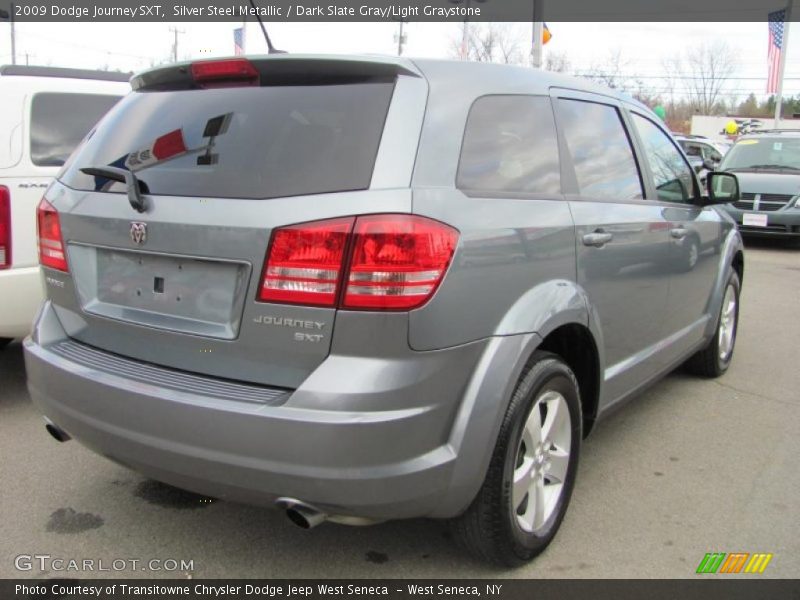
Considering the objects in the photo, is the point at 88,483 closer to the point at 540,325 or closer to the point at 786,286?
the point at 540,325

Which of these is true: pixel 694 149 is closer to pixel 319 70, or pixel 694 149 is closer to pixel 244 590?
pixel 319 70

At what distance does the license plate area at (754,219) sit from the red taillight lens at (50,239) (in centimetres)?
1127

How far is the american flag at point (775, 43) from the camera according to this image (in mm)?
25469

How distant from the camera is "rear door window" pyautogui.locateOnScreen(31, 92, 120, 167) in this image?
14.2 ft

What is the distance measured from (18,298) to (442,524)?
276cm

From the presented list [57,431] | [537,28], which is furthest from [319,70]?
[537,28]

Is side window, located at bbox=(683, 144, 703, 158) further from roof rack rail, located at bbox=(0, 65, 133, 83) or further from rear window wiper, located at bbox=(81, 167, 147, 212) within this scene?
rear window wiper, located at bbox=(81, 167, 147, 212)

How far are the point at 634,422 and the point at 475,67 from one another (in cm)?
250

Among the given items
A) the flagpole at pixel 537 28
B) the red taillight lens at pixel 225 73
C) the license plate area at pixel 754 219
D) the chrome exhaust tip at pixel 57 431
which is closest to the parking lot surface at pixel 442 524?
the chrome exhaust tip at pixel 57 431

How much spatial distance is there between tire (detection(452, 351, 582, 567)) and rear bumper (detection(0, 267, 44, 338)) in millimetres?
2889

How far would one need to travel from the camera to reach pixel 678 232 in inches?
149

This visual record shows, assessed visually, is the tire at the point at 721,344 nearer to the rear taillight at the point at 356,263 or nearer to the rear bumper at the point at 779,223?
the rear taillight at the point at 356,263

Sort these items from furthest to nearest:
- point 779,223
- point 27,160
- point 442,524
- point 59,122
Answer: point 779,223, point 59,122, point 27,160, point 442,524

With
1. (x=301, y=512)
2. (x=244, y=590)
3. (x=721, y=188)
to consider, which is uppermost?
(x=721, y=188)
